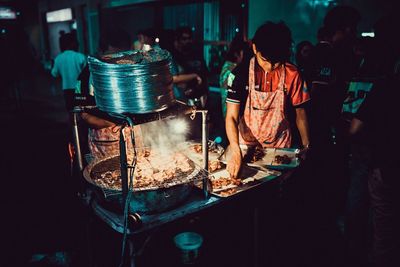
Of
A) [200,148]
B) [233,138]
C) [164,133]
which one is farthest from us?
[164,133]

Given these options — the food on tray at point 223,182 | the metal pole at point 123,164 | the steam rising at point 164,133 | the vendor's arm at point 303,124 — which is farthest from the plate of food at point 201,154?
the metal pole at point 123,164

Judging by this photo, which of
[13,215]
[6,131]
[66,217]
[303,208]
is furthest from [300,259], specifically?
[6,131]

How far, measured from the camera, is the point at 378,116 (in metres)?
2.71

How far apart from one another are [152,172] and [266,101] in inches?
60.8

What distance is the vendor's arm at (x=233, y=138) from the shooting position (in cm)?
290

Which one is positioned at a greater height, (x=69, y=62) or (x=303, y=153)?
(x=69, y=62)

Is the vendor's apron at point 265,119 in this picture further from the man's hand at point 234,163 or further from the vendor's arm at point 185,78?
the vendor's arm at point 185,78

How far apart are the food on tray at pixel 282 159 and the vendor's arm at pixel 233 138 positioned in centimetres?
44

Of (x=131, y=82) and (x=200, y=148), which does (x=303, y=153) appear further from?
(x=131, y=82)

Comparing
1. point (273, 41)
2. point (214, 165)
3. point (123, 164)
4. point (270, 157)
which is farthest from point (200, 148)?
point (123, 164)

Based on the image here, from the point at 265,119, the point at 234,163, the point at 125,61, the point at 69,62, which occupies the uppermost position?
→ the point at 125,61

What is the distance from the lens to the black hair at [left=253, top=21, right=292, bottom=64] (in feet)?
9.96

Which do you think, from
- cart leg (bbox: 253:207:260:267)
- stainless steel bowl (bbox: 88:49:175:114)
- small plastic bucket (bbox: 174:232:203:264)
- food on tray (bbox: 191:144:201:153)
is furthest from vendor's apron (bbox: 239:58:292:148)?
stainless steel bowl (bbox: 88:49:175:114)

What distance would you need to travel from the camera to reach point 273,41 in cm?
305
